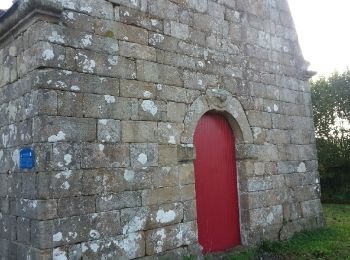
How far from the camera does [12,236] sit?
453 cm

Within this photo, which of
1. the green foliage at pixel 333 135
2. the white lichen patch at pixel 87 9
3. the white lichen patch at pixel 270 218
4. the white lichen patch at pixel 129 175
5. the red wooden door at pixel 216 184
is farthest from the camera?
the green foliage at pixel 333 135

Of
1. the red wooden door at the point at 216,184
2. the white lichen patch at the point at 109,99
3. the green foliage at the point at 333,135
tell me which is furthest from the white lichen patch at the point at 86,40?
the green foliage at the point at 333,135

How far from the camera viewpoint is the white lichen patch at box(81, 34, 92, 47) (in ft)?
14.8

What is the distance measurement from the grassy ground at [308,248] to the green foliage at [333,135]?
787 cm

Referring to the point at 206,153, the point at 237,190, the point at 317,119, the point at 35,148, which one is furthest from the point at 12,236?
the point at 317,119

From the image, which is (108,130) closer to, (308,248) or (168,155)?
(168,155)

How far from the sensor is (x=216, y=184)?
593 cm

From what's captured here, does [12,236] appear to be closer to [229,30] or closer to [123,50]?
[123,50]

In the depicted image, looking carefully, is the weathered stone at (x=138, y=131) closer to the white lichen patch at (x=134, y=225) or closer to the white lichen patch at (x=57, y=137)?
the white lichen patch at (x=57, y=137)

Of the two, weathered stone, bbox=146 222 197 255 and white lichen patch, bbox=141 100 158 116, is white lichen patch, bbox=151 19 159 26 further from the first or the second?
weathered stone, bbox=146 222 197 255

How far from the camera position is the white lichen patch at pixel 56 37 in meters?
4.25

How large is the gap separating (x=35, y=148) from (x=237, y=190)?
340 centimetres

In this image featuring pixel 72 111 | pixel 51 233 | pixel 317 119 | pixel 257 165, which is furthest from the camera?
pixel 317 119

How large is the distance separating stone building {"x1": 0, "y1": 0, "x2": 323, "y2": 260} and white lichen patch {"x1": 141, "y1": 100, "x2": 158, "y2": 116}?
0.11 ft
